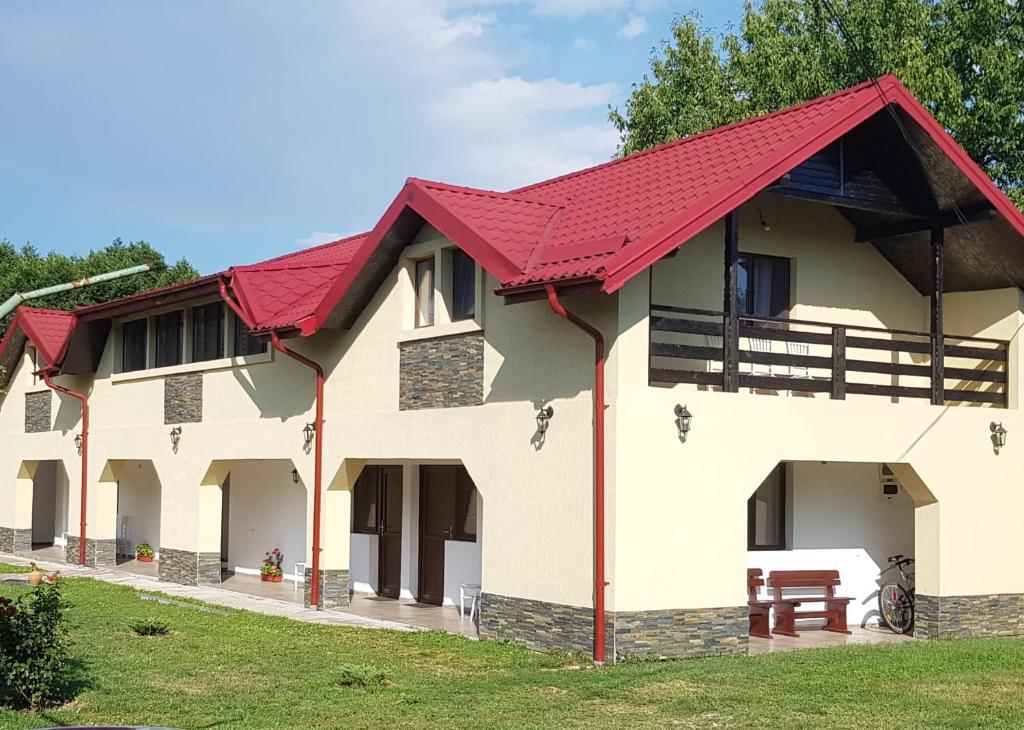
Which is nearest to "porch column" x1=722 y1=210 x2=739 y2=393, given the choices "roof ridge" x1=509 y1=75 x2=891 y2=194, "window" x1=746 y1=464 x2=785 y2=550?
"roof ridge" x1=509 y1=75 x2=891 y2=194

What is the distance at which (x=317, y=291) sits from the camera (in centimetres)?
1825

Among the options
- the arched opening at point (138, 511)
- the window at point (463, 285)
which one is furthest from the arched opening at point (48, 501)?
the window at point (463, 285)

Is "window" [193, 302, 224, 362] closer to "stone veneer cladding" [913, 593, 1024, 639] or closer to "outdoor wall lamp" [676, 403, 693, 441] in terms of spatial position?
"outdoor wall lamp" [676, 403, 693, 441]

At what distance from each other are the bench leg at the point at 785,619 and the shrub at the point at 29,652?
8.27 meters

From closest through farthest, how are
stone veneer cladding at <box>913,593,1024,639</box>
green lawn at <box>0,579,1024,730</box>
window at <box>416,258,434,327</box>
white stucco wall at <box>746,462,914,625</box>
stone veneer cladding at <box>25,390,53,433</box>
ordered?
green lawn at <box>0,579,1024,730</box>
stone veneer cladding at <box>913,593,1024,639</box>
white stucco wall at <box>746,462,914,625</box>
window at <box>416,258,434,327</box>
stone veneer cladding at <box>25,390,53,433</box>

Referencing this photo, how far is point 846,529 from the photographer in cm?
1595

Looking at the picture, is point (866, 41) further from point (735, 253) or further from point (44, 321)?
point (44, 321)

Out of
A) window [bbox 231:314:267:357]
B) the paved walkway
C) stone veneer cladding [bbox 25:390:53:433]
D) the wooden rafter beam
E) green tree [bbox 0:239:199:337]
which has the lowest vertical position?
the paved walkway

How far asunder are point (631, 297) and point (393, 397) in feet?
15.7

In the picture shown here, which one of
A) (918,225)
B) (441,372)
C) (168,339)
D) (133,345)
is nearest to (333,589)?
(441,372)

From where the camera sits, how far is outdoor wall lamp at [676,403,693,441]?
12.5 metres

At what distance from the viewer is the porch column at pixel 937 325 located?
576 inches

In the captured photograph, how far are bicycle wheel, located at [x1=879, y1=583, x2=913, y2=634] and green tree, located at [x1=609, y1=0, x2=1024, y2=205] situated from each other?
10506 millimetres

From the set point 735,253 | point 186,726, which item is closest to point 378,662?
point 186,726
